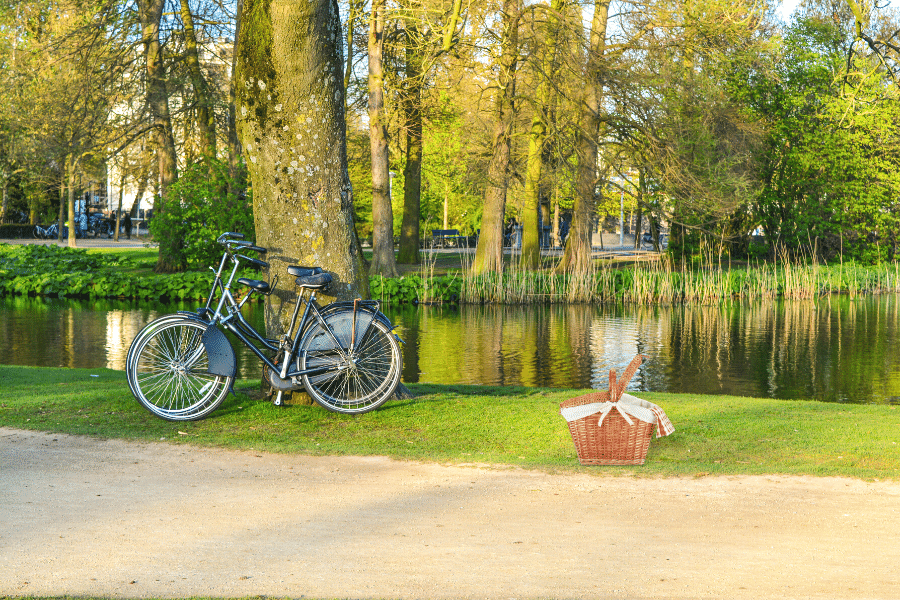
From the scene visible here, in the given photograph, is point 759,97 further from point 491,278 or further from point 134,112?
point 134,112

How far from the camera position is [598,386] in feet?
38.9

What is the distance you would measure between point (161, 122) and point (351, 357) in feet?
67.8

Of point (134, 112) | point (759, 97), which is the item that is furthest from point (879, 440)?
point (759, 97)

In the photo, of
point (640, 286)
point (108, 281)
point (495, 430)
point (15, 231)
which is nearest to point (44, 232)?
point (15, 231)

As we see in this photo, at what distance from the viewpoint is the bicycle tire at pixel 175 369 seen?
7098 mm

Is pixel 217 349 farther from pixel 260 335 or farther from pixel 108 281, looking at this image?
pixel 108 281

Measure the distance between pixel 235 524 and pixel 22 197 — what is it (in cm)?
5532

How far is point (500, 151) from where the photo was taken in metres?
24.1

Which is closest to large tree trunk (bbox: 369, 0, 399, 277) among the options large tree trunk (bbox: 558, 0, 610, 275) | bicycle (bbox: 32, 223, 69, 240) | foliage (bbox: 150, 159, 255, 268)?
foliage (bbox: 150, 159, 255, 268)

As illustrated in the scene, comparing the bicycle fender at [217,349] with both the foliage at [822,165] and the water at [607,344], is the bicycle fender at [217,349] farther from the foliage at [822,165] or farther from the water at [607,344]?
the foliage at [822,165]

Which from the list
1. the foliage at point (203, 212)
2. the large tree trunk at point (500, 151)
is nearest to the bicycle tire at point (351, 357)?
the large tree trunk at point (500, 151)

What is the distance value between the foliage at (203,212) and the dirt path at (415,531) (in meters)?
18.7

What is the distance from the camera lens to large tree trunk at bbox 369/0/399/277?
23.6 meters

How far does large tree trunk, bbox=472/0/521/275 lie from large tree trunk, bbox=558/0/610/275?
1823mm
